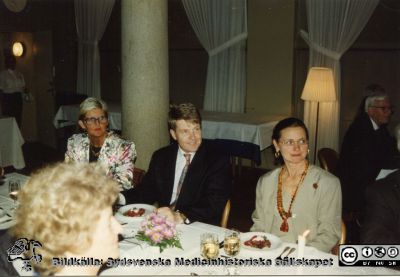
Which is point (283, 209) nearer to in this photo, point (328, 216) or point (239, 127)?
point (328, 216)

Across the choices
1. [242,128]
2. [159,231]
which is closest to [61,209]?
[159,231]

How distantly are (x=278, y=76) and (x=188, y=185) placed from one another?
12.8 feet

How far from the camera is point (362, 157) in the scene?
147 inches

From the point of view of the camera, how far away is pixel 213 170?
2928 millimetres

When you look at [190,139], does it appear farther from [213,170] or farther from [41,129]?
[41,129]

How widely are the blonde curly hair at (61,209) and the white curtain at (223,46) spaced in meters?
5.65

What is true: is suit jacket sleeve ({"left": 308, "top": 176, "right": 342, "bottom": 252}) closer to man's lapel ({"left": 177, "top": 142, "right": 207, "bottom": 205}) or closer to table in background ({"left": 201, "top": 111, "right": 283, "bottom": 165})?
man's lapel ({"left": 177, "top": 142, "right": 207, "bottom": 205})

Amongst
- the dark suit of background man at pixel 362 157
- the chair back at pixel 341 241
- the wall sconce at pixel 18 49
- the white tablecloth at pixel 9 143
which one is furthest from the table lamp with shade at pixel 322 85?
the wall sconce at pixel 18 49

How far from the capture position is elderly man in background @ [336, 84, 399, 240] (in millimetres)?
3680

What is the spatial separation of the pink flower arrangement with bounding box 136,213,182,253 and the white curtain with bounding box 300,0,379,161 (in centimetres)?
436

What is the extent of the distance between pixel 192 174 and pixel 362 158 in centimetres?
167

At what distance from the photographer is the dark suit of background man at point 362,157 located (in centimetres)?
369

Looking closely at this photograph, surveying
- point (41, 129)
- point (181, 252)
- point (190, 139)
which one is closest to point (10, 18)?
point (41, 129)

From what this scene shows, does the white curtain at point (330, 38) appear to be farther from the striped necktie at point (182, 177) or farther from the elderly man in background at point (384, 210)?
the elderly man in background at point (384, 210)
